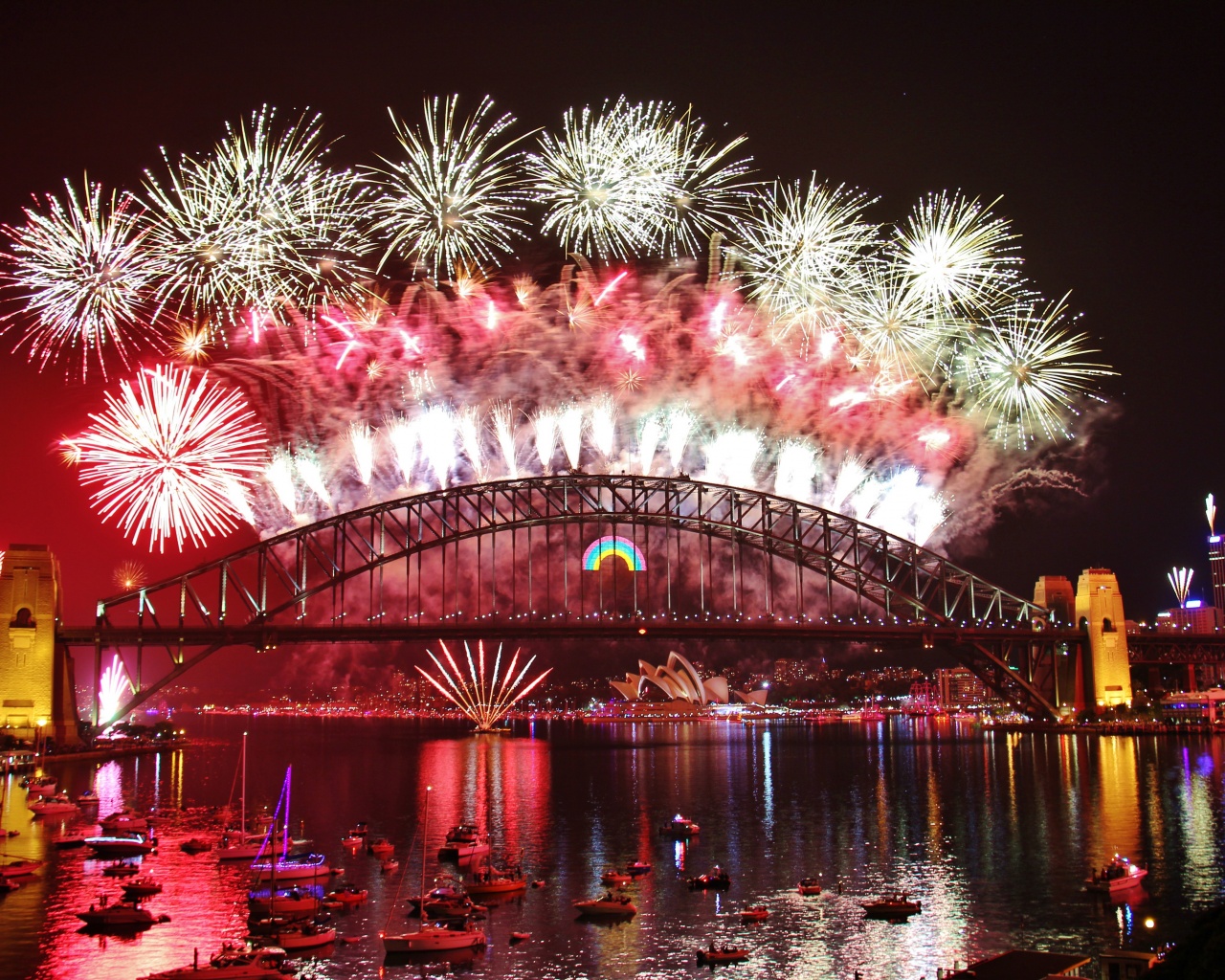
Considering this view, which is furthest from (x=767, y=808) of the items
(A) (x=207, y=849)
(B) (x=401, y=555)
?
(B) (x=401, y=555)

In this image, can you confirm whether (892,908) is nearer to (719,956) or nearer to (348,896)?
(719,956)

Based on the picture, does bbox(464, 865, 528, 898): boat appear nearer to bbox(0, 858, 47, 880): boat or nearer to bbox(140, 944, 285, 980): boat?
bbox(140, 944, 285, 980): boat

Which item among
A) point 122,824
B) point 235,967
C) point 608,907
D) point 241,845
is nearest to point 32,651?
point 122,824

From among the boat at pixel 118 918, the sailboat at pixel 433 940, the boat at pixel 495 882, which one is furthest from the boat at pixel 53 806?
the sailboat at pixel 433 940

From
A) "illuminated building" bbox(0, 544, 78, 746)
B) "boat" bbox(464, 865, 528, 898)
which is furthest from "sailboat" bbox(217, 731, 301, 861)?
"illuminated building" bbox(0, 544, 78, 746)

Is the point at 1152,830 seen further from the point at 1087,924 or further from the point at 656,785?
the point at 656,785

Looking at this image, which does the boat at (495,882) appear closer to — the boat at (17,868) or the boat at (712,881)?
the boat at (712,881)
